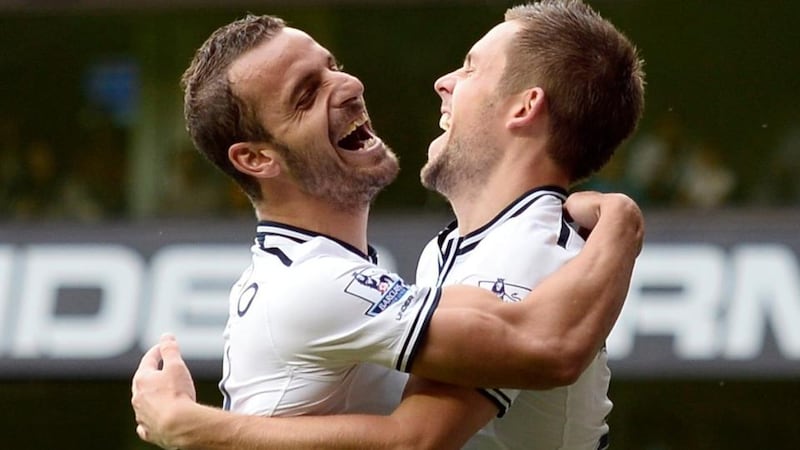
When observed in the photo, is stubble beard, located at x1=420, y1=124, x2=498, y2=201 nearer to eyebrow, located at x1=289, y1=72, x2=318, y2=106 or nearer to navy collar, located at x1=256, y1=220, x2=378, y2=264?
navy collar, located at x1=256, y1=220, x2=378, y2=264

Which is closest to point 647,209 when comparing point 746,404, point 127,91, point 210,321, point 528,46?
point 746,404

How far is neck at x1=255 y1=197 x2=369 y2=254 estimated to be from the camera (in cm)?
470

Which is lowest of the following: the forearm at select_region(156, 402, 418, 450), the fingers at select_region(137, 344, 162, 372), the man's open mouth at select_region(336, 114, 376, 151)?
the fingers at select_region(137, 344, 162, 372)

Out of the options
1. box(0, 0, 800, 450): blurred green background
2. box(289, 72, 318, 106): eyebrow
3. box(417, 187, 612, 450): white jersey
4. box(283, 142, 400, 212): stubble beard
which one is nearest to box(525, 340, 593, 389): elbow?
box(417, 187, 612, 450): white jersey

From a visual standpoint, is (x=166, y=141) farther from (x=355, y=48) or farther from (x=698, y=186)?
(x=698, y=186)

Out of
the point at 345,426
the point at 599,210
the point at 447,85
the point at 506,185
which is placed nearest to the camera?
the point at 345,426

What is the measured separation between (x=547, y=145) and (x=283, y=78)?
0.75 meters

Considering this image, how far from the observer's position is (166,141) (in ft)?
48.1

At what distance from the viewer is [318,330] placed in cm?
435

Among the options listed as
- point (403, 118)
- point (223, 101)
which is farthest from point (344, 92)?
point (403, 118)

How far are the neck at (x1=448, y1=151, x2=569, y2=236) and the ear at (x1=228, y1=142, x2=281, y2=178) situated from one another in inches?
21.5

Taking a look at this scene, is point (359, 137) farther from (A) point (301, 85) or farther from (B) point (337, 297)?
(B) point (337, 297)

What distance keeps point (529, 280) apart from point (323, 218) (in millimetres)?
636

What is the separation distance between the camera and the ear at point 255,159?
15.6ft
